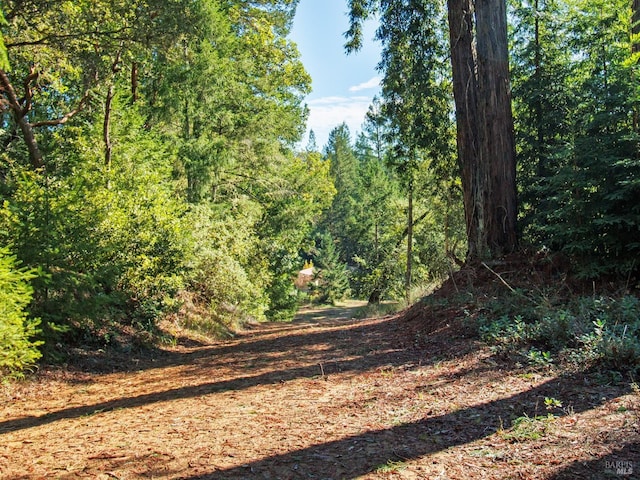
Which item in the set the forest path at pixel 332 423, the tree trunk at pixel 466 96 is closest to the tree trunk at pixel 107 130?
the forest path at pixel 332 423

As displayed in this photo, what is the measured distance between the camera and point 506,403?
12.5ft

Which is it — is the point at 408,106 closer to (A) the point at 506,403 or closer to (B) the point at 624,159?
(B) the point at 624,159

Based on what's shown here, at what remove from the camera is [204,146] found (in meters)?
14.6

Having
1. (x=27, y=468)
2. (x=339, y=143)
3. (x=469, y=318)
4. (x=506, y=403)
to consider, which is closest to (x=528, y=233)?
(x=469, y=318)

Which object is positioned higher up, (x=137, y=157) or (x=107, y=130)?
(x=107, y=130)

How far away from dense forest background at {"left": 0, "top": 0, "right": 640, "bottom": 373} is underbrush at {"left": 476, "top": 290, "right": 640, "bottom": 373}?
1.33 meters

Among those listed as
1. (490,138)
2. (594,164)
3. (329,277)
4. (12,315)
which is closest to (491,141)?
(490,138)

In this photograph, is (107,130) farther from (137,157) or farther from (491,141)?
(491,141)

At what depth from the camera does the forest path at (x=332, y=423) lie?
295cm

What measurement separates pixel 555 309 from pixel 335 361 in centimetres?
296

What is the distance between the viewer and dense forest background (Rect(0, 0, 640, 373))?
22.4 feet

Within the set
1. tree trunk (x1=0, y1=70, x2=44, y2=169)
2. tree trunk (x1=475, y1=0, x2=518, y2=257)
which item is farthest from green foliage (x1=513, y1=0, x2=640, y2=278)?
tree trunk (x1=0, y1=70, x2=44, y2=169)

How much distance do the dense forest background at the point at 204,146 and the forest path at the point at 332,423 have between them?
1797 mm

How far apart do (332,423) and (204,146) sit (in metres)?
12.4
